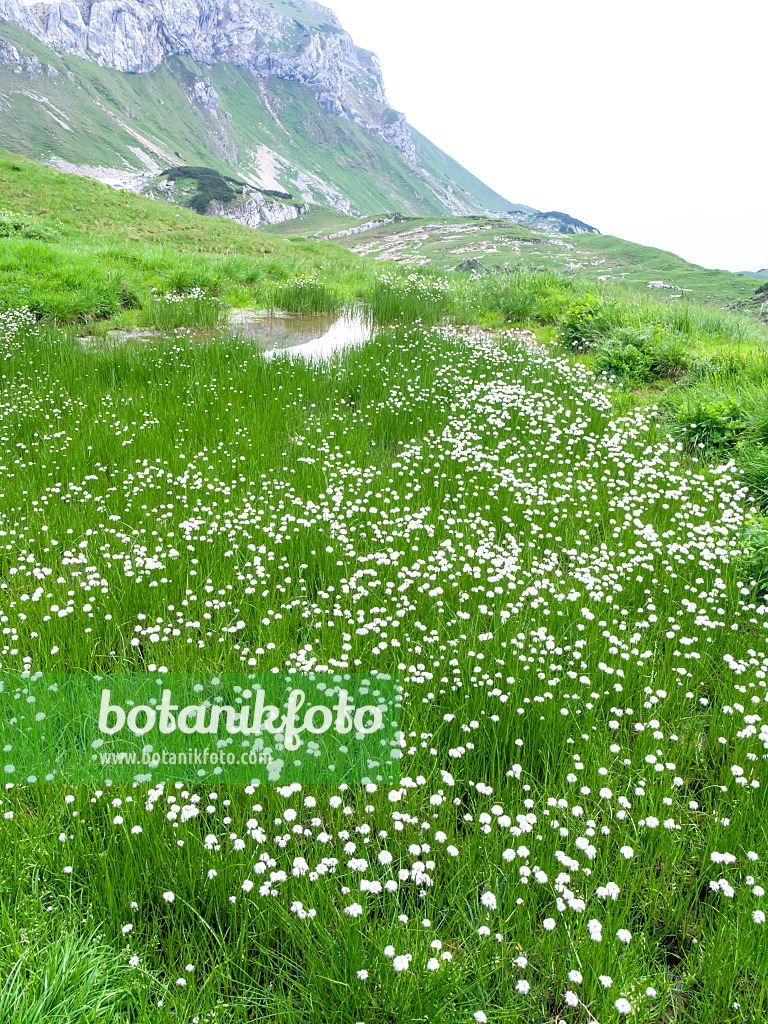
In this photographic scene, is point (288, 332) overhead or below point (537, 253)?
below

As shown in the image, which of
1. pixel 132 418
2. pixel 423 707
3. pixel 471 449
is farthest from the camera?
pixel 132 418

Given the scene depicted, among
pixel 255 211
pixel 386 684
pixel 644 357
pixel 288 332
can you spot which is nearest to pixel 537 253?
pixel 288 332

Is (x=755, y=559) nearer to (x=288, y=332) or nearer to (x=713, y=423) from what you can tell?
(x=713, y=423)

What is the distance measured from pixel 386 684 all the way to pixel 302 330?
14.0m

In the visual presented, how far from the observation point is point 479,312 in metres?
17.8

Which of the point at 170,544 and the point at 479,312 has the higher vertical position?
the point at 479,312

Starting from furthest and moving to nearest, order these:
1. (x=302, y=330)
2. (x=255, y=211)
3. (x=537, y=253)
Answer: (x=255, y=211) < (x=537, y=253) < (x=302, y=330)

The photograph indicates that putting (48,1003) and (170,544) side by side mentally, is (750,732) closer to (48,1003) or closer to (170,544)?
(48,1003)

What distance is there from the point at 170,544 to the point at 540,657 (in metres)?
3.78

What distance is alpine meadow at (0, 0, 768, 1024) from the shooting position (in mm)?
2531

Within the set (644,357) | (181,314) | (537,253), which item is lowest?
(181,314)

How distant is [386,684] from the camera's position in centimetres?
420

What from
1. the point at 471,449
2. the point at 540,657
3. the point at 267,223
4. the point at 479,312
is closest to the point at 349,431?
the point at 471,449

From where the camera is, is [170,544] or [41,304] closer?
[170,544]
